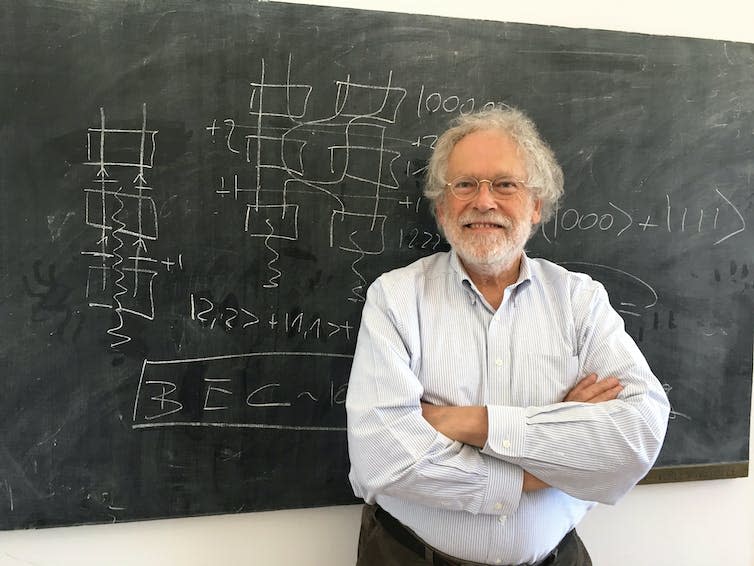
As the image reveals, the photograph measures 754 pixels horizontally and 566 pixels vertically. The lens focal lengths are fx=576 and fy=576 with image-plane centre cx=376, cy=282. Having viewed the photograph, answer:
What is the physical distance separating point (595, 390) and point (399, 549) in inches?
26.5

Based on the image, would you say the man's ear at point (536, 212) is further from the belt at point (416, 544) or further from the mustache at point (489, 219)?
the belt at point (416, 544)

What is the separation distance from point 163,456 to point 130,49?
121cm

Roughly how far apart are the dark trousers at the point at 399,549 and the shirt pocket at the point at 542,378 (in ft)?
1.45

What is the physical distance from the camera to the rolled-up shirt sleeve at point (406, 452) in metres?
1.35

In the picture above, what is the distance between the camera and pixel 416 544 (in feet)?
4.99

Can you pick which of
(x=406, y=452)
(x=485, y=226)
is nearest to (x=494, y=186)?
(x=485, y=226)

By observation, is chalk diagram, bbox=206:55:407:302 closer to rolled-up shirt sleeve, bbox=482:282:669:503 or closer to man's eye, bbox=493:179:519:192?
man's eye, bbox=493:179:519:192

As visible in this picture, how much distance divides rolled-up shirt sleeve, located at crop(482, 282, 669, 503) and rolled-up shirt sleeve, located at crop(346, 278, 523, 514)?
64 millimetres

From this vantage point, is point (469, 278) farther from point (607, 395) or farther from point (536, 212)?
point (607, 395)

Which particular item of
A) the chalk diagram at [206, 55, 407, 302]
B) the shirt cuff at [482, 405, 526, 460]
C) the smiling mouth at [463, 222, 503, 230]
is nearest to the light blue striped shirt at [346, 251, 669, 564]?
the shirt cuff at [482, 405, 526, 460]

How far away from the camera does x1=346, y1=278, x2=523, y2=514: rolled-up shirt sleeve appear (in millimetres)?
1347

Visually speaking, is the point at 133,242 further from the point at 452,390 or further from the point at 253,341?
the point at 452,390

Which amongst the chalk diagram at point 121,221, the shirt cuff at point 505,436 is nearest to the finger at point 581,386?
the shirt cuff at point 505,436

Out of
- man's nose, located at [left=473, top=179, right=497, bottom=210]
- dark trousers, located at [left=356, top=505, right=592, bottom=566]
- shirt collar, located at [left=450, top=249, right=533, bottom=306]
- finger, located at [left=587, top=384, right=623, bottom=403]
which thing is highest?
man's nose, located at [left=473, top=179, right=497, bottom=210]
